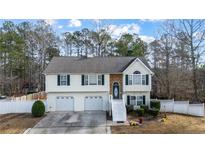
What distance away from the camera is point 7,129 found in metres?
14.1

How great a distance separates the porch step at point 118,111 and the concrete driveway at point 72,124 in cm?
61

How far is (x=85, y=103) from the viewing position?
18.8 meters

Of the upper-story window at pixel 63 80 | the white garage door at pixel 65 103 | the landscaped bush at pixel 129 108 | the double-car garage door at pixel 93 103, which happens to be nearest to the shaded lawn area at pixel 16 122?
the white garage door at pixel 65 103

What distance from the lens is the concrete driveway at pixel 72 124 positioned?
1351 cm

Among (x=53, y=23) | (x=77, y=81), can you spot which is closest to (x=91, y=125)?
(x=77, y=81)

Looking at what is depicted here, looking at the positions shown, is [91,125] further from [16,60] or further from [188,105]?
[16,60]

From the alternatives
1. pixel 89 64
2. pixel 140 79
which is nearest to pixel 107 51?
pixel 89 64

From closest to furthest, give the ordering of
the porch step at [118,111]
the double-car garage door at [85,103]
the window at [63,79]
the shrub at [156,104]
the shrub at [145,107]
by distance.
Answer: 1. the porch step at [118,111]
2. the shrub at [145,107]
3. the shrub at [156,104]
4. the double-car garage door at [85,103]
5. the window at [63,79]

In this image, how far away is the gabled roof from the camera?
18875 mm

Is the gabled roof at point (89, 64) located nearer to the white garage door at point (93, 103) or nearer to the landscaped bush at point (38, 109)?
the white garage door at point (93, 103)

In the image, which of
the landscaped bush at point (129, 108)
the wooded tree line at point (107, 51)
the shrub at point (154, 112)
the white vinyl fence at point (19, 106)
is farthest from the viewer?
the wooded tree line at point (107, 51)
